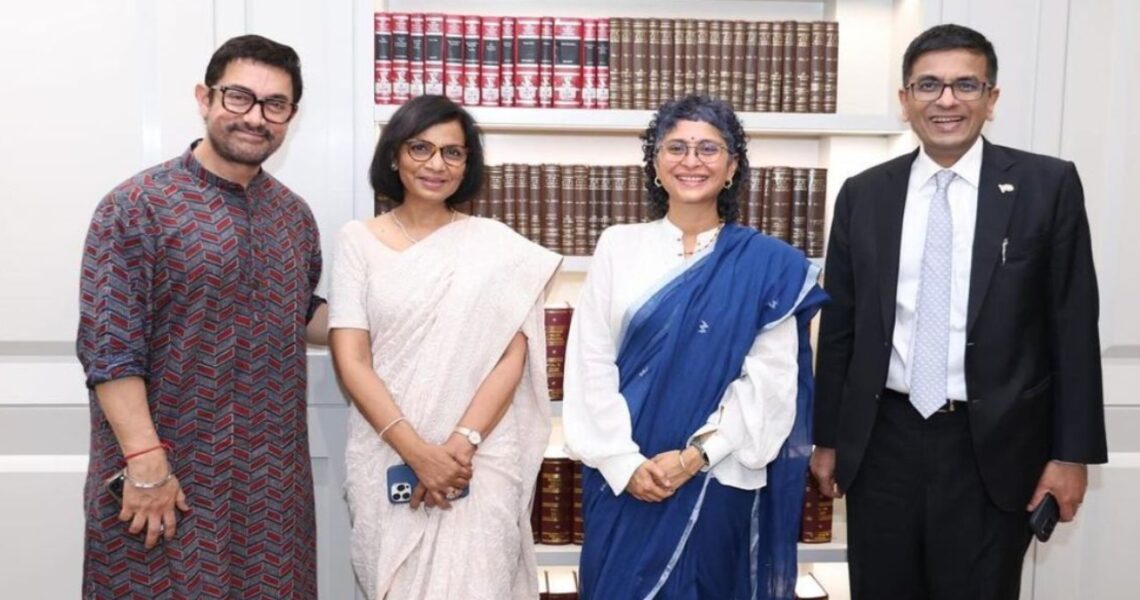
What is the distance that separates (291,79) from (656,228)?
801mm

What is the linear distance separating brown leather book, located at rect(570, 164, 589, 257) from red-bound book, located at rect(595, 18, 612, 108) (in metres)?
0.18

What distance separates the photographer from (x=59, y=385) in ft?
7.91

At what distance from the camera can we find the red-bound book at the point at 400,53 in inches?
94.3

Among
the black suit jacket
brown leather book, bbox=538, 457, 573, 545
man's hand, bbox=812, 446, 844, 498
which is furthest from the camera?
brown leather book, bbox=538, 457, 573, 545

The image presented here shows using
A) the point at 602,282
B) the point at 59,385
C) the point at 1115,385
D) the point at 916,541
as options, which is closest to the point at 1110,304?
the point at 1115,385

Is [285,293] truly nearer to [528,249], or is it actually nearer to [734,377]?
[528,249]

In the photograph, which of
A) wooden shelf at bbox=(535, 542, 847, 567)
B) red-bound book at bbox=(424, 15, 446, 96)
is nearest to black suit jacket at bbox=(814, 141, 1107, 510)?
wooden shelf at bbox=(535, 542, 847, 567)

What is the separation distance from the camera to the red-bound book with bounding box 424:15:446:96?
2.40 metres

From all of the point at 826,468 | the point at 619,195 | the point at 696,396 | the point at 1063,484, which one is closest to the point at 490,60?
the point at 619,195

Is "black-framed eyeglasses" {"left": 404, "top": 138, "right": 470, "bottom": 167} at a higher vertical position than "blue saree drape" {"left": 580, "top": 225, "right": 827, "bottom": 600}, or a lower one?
higher

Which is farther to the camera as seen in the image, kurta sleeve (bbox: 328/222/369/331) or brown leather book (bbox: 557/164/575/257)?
brown leather book (bbox: 557/164/575/257)

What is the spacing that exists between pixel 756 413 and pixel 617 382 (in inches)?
11.6

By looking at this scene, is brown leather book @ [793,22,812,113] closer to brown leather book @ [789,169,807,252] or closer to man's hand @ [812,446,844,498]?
brown leather book @ [789,169,807,252]

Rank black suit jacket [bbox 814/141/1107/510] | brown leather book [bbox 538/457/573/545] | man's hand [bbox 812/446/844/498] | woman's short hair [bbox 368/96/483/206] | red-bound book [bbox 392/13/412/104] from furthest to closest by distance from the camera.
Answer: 1. brown leather book [bbox 538/457/573/545]
2. red-bound book [bbox 392/13/412/104]
3. man's hand [bbox 812/446/844/498]
4. woman's short hair [bbox 368/96/483/206]
5. black suit jacket [bbox 814/141/1107/510]
